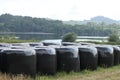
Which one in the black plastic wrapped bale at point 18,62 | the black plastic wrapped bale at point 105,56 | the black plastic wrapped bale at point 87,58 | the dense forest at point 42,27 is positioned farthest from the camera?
the dense forest at point 42,27

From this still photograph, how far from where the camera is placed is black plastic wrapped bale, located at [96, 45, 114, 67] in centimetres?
1738

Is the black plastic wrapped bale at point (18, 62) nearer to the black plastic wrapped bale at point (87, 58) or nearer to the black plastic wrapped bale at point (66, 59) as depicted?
the black plastic wrapped bale at point (66, 59)

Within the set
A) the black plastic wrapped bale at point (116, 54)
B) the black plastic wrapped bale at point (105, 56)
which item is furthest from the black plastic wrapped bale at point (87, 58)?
the black plastic wrapped bale at point (116, 54)

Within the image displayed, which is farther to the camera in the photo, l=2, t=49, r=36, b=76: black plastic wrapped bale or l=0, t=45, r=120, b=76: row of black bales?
l=0, t=45, r=120, b=76: row of black bales

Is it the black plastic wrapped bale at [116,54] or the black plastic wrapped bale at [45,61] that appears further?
the black plastic wrapped bale at [116,54]

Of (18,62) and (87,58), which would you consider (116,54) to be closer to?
(87,58)

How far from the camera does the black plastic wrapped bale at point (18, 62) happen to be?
12.6 meters

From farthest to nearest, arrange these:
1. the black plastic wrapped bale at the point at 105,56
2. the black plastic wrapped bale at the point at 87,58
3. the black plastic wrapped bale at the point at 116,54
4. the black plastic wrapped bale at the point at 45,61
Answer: the black plastic wrapped bale at the point at 116,54, the black plastic wrapped bale at the point at 105,56, the black plastic wrapped bale at the point at 87,58, the black plastic wrapped bale at the point at 45,61

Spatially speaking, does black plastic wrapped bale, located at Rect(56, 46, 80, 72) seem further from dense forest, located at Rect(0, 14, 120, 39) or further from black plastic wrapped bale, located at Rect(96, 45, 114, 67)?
dense forest, located at Rect(0, 14, 120, 39)

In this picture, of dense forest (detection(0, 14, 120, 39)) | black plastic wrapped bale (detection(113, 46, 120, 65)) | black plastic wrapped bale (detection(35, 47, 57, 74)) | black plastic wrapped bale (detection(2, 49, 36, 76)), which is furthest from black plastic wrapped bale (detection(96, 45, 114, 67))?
dense forest (detection(0, 14, 120, 39))

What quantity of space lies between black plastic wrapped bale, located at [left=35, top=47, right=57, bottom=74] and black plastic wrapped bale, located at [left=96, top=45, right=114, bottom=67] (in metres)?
4.01

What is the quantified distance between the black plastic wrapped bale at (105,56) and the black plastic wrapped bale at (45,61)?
13.1 feet

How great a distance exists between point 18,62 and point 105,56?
602 centimetres

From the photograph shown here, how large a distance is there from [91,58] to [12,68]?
4.40 metres
